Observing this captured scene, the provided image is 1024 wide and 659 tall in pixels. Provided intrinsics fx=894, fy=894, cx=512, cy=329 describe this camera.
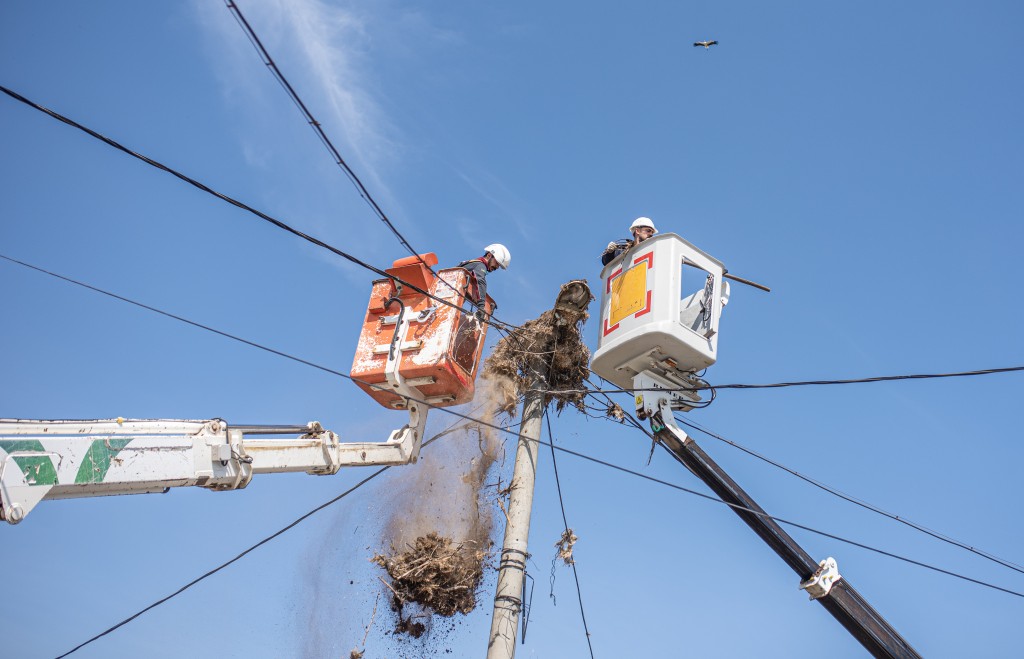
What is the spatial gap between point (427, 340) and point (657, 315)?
8.48 feet

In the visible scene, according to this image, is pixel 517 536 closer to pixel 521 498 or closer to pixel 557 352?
pixel 521 498

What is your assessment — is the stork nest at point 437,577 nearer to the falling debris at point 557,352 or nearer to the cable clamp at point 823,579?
the falling debris at point 557,352

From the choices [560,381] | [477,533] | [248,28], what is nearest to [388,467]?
[477,533]

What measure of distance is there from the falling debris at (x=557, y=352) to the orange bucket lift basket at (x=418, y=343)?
67cm

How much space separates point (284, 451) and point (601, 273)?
4.75m

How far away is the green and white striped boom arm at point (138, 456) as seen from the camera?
6.23 metres

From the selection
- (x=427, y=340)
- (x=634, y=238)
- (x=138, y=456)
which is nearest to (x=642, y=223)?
(x=634, y=238)

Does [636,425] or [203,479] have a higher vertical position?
[636,425]

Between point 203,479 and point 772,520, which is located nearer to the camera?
point 203,479

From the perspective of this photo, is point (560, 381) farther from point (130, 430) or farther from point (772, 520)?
point (130, 430)

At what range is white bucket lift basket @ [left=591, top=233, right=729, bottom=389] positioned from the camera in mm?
9938

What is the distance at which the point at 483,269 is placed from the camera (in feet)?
38.0

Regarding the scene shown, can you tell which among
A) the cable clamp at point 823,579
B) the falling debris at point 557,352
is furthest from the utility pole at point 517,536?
the cable clamp at point 823,579

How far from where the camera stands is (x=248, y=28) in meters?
7.55
